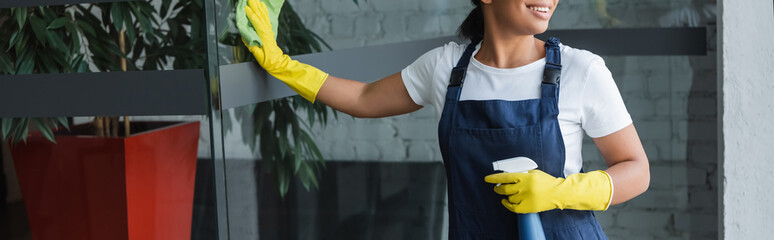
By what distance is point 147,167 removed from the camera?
164cm

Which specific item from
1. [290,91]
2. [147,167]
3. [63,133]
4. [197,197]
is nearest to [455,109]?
[290,91]

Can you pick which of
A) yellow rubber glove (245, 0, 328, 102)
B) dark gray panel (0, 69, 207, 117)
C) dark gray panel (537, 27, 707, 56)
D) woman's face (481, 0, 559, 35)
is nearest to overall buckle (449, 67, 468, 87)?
woman's face (481, 0, 559, 35)

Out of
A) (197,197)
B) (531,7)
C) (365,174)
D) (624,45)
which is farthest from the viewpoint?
(624,45)

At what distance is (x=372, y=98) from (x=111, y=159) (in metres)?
0.67

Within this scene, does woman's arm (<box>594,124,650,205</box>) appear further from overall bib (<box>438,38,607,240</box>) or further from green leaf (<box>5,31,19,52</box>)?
green leaf (<box>5,31,19,52</box>)

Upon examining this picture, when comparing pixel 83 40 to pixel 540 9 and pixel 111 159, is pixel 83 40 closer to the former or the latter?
pixel 111 159

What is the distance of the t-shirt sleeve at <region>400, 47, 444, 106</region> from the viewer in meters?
1.28

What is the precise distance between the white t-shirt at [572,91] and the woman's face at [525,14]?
60 millimetres

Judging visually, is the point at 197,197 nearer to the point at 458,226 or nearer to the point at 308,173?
the point at 308,173

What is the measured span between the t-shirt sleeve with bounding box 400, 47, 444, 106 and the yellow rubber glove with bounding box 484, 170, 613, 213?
26 cm

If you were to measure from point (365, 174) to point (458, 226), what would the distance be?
18.3 inches

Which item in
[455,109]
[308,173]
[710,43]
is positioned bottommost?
[308,173]
